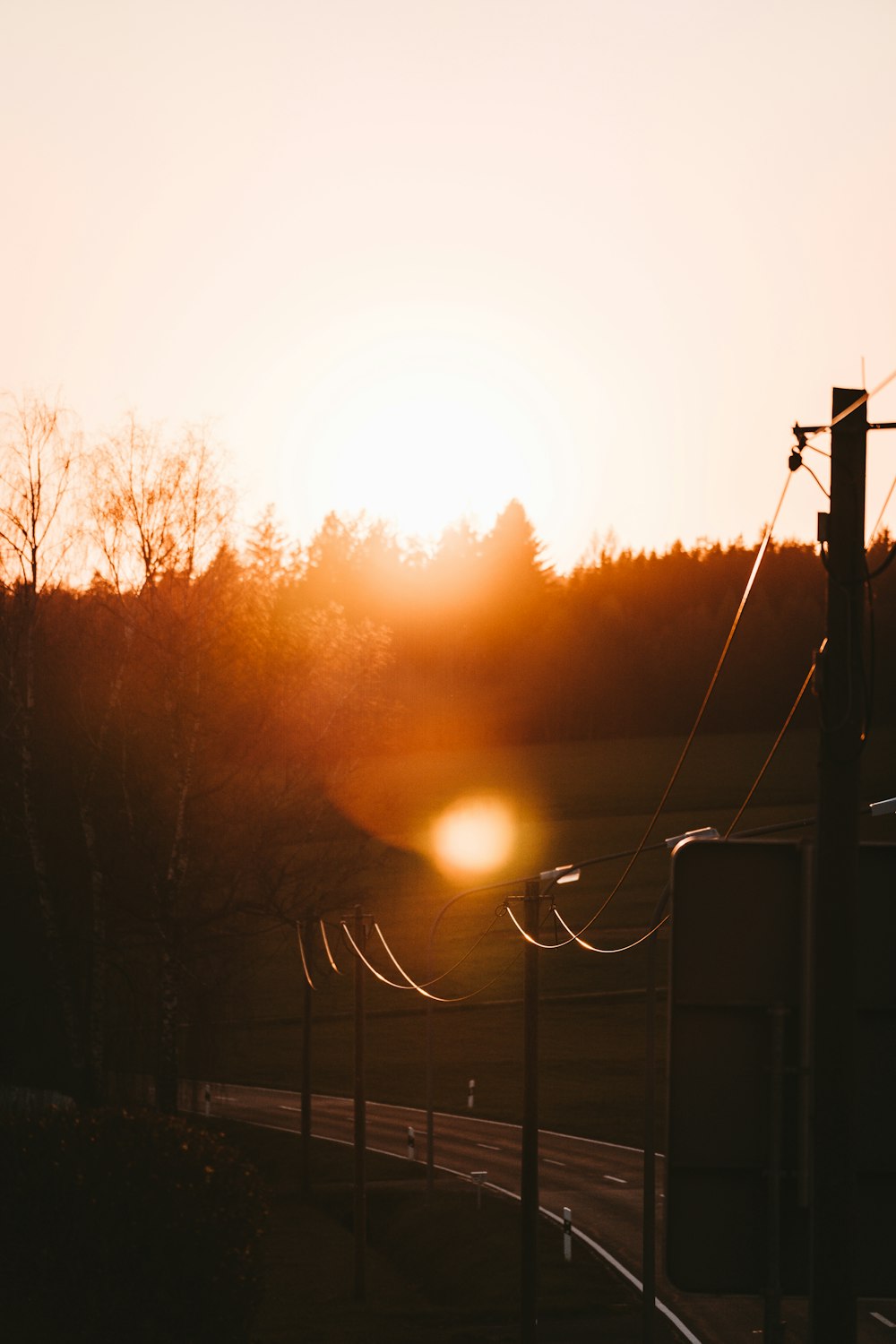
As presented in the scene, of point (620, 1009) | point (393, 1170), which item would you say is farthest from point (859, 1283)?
point (620, 1009)

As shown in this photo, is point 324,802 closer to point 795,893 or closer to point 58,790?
point 58,790

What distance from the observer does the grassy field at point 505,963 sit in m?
48.0

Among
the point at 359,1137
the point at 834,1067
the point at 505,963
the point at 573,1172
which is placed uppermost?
the point at 834,1067

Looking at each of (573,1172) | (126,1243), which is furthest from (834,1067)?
(573,1172)

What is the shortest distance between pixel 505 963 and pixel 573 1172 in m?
28.1

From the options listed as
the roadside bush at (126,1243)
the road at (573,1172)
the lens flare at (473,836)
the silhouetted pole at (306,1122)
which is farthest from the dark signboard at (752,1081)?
the lens flare at (473,836)

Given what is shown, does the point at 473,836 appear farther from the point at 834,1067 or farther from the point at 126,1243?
the point at 834,1067

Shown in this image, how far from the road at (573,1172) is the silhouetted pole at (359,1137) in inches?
193

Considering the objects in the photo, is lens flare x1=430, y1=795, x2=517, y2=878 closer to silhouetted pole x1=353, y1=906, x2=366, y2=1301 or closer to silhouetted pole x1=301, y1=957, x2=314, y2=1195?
silhouetted pole x1=301, y1=957, x2=314, y2=1195

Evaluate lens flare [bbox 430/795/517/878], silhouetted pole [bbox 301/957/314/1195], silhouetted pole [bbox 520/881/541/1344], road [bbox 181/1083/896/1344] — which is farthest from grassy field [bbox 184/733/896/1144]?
silhouetted pole [bbox 520/881/541/1344]

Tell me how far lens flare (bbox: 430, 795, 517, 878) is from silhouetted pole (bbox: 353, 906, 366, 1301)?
51.4 metres

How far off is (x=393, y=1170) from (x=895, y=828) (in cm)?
6125

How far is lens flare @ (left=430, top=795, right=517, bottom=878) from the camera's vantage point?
80938 millimetres

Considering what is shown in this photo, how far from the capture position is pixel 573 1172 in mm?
38188
